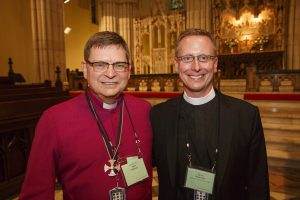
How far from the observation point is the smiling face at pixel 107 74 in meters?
1.61

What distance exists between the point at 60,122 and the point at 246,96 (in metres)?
6.77

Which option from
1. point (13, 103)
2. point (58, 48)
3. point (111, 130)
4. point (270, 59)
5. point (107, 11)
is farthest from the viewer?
point (107, 11)

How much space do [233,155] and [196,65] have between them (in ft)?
2.24

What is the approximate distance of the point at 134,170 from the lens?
1711 millimetres

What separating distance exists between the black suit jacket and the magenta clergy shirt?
9.1 inches

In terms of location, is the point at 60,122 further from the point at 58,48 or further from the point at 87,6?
the point at 87,6

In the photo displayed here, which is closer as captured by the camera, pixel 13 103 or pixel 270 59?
pixel 13 103

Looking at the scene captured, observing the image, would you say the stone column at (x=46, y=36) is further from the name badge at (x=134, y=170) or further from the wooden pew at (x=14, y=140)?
the name badge at (x=134, y=170)

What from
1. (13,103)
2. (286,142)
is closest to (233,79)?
(286,142)

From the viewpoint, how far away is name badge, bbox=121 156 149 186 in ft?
5.51

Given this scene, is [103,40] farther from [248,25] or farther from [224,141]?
[248,25]

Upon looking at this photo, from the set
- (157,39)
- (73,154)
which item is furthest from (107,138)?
(157,39)

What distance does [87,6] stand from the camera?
51.3 ft

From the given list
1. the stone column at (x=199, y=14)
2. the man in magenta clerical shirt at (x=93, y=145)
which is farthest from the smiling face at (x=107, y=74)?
the stone column at (x=199, y=14)
